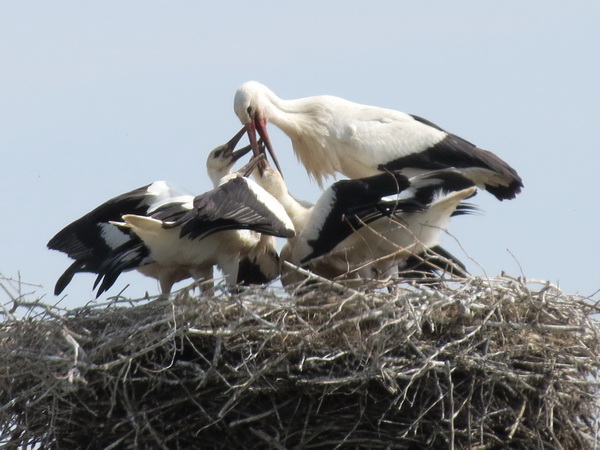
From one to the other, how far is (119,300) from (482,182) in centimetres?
265

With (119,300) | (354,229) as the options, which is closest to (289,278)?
(354,229)

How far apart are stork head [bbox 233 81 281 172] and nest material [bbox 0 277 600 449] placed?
2117 mm

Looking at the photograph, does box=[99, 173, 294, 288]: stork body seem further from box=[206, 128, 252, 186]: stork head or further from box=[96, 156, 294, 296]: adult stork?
box=[206, 128, 252, 186]: stork head

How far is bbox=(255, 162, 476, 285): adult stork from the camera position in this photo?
28.6 ft

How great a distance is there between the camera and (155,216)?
8.88 meters

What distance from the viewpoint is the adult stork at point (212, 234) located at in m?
8.51

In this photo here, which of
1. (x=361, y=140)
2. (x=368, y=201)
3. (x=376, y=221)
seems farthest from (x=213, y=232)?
(x=361, y=140)

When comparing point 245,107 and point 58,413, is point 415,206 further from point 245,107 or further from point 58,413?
point 58,413

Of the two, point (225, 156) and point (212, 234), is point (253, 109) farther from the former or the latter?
point (212, 234)

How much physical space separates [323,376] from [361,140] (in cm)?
243

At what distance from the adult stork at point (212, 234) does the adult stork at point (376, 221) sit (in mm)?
232

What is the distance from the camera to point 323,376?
7.66 m

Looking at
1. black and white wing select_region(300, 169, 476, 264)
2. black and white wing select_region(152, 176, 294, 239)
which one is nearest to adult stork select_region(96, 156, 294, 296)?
black and white wing select_region(152, 176, 294, 239)

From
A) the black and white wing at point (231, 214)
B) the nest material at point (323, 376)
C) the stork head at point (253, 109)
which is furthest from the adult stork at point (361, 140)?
the nest material at point (323, 376)
